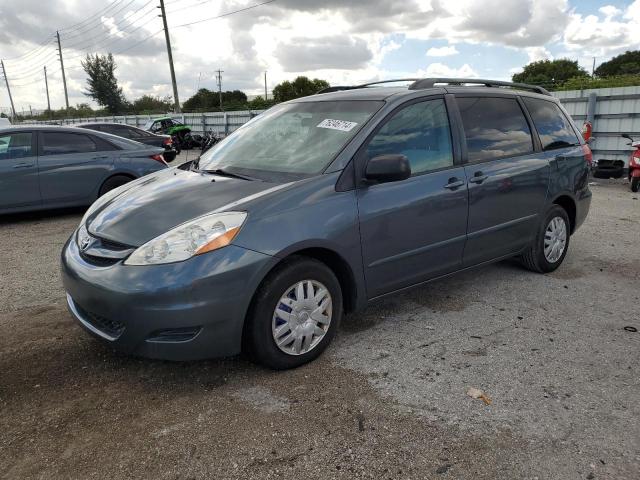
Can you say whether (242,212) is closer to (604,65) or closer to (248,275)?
(248,275)

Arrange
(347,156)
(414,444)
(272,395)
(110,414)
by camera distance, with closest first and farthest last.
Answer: (414,444) < (110,414) < (272,395) < (347,156)

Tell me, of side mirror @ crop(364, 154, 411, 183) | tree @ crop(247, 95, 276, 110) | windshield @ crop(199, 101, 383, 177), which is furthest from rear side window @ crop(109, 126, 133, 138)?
tree @ crop(247, 95, 276, 110)

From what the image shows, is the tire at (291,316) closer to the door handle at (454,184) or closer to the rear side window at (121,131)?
the door handle at (454,184)

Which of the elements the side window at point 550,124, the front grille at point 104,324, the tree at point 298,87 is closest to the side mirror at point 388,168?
the front grille at point 104,324

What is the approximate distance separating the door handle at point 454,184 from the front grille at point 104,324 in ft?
7.73

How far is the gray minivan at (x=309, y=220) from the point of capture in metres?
2.70

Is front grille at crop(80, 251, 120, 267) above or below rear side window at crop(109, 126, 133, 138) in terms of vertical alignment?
below

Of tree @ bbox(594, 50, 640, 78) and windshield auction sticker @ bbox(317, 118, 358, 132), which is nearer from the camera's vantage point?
windshield auction sticker @ bbox(317, 118, 358, 132)

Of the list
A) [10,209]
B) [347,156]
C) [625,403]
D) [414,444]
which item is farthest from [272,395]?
[10,209]

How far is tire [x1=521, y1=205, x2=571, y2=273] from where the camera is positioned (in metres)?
4.70

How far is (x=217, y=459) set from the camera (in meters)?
2.31

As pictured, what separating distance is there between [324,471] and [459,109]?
2822 mm

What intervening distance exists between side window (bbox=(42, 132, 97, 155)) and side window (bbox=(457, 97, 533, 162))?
237 inches

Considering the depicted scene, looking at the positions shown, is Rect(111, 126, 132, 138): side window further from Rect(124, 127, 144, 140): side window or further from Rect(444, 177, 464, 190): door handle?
Rect(444, 177, 464, 190): door handle
